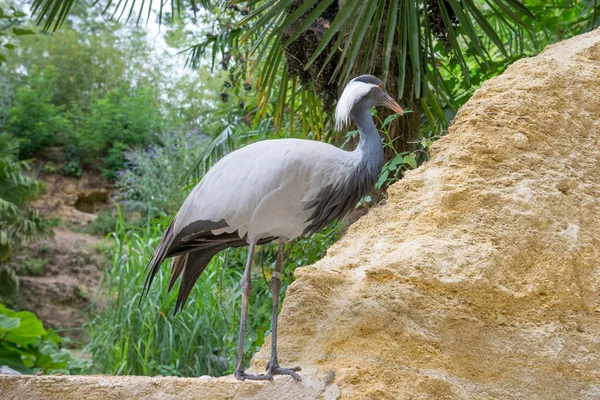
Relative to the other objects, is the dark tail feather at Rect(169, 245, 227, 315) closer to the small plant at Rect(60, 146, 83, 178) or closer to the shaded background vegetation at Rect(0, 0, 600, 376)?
the shaded background vegetation at Rect(0, 0, 600, 376)

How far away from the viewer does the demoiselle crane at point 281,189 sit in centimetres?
306

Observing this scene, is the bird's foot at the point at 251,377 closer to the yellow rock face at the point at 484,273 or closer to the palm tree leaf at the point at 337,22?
the yellow rock face at the point at 484,273

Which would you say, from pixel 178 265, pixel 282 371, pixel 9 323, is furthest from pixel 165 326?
pixel 282 371

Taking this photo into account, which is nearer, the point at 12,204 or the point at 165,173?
the point at 12,204

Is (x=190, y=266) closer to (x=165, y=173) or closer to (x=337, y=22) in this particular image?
(x=337, y=22)

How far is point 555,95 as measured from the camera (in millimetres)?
3061

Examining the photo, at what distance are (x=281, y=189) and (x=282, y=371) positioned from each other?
0.76m

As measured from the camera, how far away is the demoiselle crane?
120 inches

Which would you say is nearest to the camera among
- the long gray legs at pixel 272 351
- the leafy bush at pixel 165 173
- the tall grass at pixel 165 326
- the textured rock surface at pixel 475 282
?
the textured rock surface at pixel 475 282

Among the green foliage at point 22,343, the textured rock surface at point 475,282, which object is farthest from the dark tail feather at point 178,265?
the green foliage at point 22,343

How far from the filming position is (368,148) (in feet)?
10.3

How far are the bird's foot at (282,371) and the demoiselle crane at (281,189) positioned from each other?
87 mm

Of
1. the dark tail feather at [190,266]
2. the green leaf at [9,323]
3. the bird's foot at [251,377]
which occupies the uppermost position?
the dark tail feather at [190,266]

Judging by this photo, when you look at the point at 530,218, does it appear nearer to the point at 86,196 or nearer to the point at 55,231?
the point at 55,231
